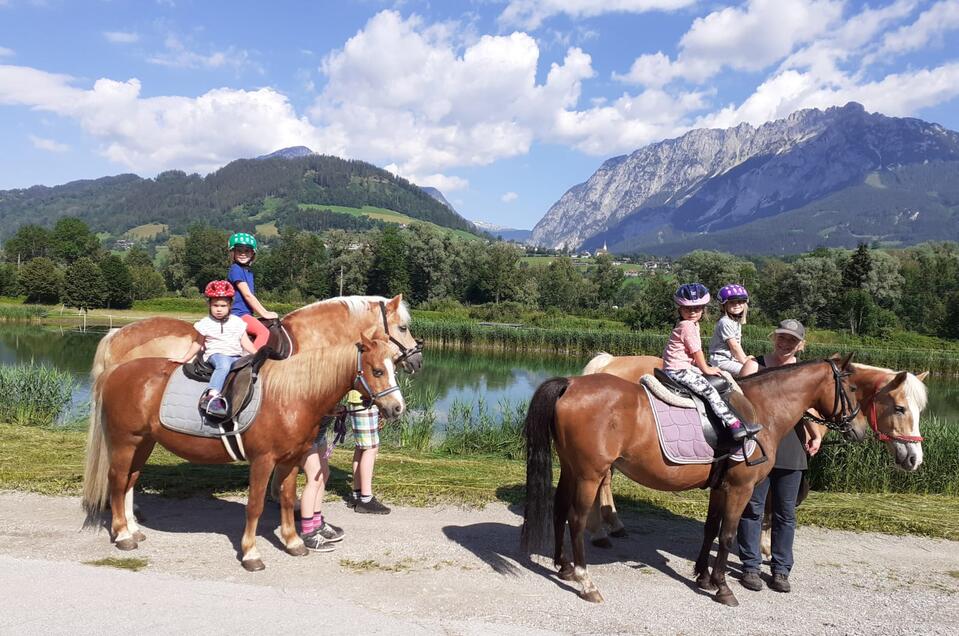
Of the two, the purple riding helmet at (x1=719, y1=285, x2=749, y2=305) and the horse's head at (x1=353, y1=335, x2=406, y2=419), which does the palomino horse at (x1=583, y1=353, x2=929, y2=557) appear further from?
the horse's head at (x1=353, y1=335, x2=406, y2=419)

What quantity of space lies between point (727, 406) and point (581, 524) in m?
1.38

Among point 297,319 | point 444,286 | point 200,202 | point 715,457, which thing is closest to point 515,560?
point 715,457

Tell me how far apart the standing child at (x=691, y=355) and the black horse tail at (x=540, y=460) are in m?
0.91

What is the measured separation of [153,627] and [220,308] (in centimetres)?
241

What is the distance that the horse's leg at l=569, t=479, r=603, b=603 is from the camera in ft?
14.1

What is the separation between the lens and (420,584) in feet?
14.3

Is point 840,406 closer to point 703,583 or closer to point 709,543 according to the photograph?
point 709,543

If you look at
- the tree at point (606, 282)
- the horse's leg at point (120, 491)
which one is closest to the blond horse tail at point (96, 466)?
the horse's leg at point (120, 491)

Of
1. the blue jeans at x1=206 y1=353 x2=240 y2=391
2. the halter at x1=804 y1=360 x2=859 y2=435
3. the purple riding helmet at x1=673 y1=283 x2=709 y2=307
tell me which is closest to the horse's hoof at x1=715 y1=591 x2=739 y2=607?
the halter at x1=804 y1=360 x2=859 y2=435

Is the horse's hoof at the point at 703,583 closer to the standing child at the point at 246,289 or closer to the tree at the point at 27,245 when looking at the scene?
the standing child at the point at 246,289

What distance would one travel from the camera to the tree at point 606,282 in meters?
78.0

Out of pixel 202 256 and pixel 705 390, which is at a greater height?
pixel 202 256

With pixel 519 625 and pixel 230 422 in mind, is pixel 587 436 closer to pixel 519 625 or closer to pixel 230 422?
pixel 519 625

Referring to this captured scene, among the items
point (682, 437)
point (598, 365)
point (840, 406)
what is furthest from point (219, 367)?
point (840, 406)
